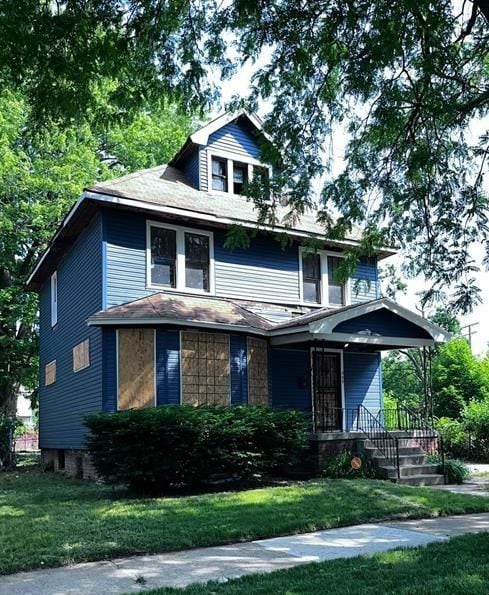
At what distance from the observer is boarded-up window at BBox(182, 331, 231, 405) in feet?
45.5

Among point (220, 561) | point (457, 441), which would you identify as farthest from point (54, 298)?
point (220, 561)

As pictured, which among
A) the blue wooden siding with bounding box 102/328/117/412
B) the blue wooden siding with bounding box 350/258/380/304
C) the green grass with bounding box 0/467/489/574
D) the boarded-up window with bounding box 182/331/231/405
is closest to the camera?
the green grass with bounding box 0/467/489/574

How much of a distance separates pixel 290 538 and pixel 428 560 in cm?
201

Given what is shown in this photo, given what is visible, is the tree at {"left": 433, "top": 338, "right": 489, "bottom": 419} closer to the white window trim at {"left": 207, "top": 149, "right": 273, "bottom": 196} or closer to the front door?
the front door

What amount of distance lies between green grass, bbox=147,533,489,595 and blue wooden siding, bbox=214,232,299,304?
9796 mm

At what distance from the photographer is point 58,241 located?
17.2 m

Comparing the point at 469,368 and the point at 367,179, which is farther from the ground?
the point at 367,179

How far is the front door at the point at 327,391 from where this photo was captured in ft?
54.6

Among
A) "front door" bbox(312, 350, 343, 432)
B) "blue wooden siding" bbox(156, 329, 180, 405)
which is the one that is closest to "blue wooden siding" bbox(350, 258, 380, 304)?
"front door" bbox(312, 350, 343, 432)

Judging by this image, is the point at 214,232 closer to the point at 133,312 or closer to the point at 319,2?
the point at 133,312

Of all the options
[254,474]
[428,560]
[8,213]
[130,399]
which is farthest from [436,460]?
[8,213]

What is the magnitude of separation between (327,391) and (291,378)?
1.29 meters

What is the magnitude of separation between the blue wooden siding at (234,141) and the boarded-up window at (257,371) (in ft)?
17.6

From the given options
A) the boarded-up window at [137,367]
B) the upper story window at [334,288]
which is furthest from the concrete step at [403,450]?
the upper story window at [334,288]
